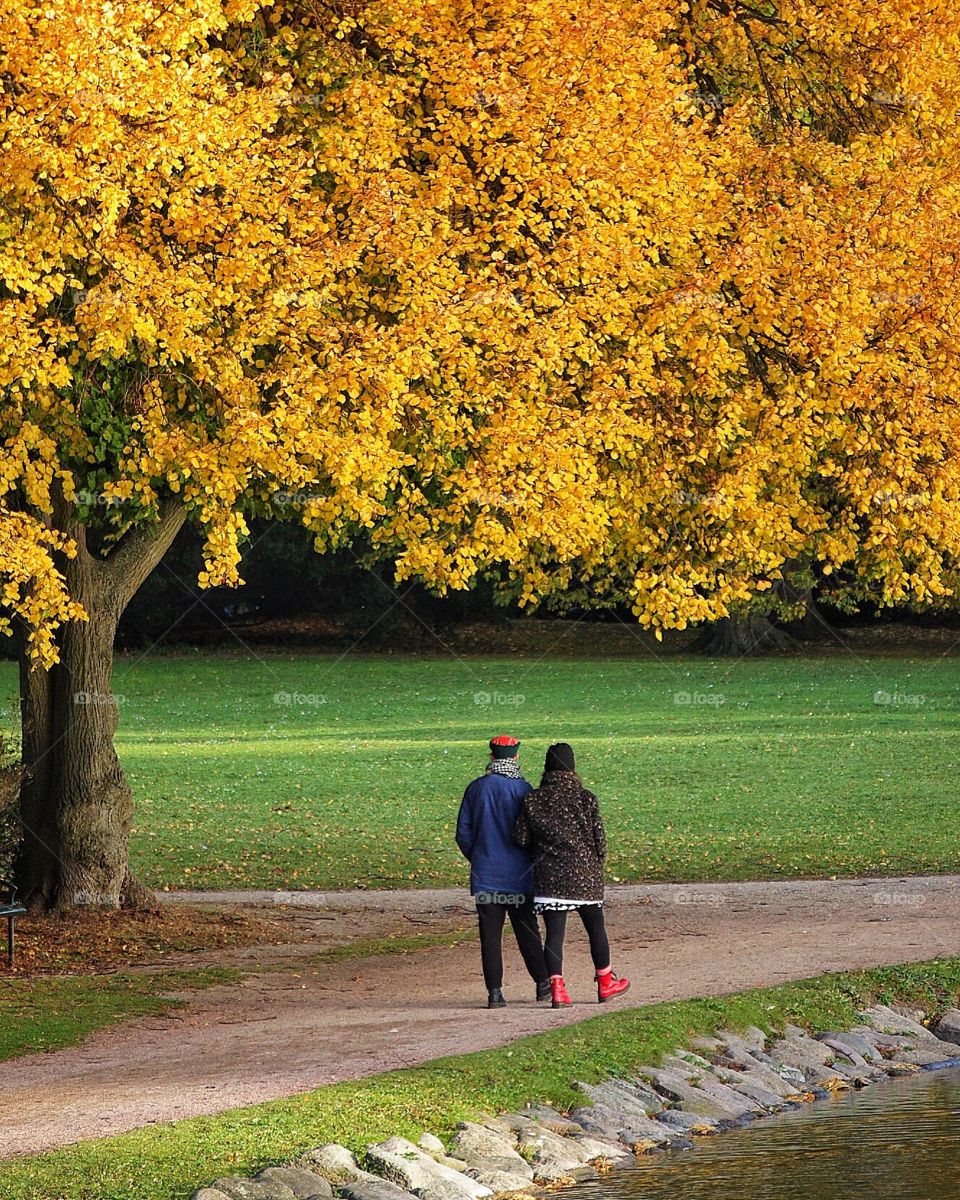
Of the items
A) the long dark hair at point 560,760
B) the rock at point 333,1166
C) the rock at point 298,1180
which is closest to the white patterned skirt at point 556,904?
the long dark hair at point 560,760

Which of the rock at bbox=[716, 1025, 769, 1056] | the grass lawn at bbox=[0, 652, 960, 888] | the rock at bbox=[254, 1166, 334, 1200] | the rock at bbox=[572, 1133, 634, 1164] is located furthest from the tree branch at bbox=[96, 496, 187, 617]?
the rock at bbox=[254, 1166, 334, 1200]

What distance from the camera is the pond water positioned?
9711mm

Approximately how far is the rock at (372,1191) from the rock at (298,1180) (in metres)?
0.08

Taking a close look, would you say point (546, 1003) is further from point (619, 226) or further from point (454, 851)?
point (454, 851)

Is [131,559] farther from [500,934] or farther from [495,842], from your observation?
[500,934]

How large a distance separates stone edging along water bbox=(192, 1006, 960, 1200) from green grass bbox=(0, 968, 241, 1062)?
321cm

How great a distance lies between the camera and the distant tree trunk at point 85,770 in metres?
16.5

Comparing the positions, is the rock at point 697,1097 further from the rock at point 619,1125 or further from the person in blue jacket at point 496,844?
the person in blue jacket at point 496,844

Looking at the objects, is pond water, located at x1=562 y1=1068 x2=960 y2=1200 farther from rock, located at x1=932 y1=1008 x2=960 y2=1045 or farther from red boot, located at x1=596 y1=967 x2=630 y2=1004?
red boot, located at x1=596 y1=967 x2=630 y2=1004

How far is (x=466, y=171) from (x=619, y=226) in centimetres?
109

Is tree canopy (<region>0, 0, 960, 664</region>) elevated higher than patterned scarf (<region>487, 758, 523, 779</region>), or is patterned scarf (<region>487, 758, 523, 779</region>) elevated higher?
tree canopy (<region>0, 0, 960, 664</region>)

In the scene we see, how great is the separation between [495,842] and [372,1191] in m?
3.47

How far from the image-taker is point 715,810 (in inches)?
1008

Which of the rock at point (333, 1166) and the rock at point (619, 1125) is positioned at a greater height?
the rock at point (333, 1166)
